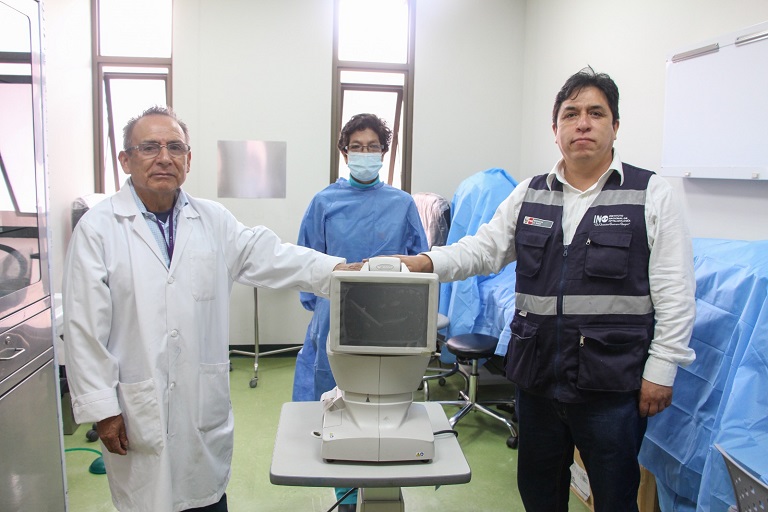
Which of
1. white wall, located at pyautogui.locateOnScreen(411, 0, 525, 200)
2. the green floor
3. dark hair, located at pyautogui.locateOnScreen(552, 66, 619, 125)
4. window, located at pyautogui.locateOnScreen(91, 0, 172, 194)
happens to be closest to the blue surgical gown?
the green floor

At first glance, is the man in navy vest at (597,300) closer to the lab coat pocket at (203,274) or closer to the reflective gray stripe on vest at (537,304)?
the reflective gray stripe on vest at (537,304)

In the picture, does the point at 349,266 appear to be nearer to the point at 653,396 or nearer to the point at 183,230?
the point at 183,230

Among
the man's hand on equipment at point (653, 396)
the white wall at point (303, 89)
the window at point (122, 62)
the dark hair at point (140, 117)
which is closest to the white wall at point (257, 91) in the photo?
the white wall at point (303, 89)

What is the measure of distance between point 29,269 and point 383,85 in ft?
10.6

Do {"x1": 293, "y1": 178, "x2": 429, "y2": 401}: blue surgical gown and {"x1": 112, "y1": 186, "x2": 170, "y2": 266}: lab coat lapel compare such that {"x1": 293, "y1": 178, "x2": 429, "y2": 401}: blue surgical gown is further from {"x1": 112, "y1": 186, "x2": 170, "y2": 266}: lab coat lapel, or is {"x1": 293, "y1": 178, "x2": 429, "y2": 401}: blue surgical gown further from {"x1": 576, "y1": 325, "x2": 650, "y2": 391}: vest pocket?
{"x1": 576, "y1": 325, "x2": 650, "y2": 391}: vest pocket

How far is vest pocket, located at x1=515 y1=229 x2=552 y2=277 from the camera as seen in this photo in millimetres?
1625

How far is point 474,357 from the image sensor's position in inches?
120

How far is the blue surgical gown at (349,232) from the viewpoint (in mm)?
2330

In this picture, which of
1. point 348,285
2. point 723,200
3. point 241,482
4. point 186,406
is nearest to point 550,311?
point 348,285

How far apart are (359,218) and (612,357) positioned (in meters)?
1.18

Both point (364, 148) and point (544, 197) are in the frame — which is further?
point (364, 148)

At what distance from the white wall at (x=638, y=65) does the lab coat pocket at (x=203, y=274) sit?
199 centimetres

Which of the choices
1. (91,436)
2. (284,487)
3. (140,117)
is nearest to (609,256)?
(140,117)

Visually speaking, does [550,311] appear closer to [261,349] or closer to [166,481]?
[166,481]
